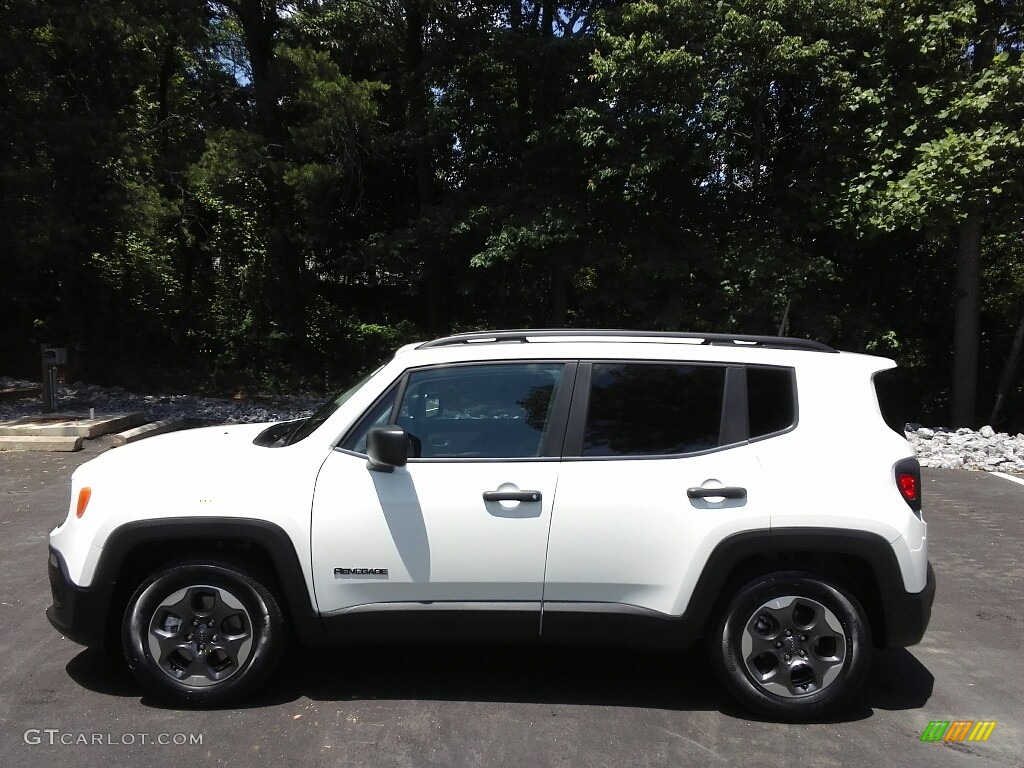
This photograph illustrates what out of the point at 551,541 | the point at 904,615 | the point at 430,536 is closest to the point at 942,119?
the point at 904,615

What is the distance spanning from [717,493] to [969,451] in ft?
31.3

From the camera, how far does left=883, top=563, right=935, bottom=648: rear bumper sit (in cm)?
396

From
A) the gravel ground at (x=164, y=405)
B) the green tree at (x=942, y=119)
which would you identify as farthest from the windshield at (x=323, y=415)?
the green tree at (x=942, y=119)

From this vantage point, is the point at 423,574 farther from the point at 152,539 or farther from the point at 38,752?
the point at 38,752

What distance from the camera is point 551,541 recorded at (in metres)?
3.93

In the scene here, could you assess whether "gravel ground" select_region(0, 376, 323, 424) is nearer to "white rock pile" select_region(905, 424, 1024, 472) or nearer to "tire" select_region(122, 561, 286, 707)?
"white rock pile" select_region(905, 424, 1024, 472)

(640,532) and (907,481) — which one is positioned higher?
(907,481)

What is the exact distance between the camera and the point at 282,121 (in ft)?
57.6

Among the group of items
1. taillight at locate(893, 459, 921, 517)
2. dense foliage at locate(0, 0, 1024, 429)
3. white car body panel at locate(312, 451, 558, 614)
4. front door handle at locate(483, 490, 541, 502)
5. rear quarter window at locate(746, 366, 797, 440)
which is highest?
dense foliage at locate(0, 0, 1024, 429)

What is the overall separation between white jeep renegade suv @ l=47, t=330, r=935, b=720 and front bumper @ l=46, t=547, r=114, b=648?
1 centimetres

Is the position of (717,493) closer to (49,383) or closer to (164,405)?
(49,383)

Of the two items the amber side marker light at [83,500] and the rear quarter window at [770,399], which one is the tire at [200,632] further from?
the rear quarter window at [770,399]

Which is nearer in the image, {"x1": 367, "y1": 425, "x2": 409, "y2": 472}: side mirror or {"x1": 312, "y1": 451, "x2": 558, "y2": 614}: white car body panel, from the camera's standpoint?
{"x1": 367, "y1": 425, "x2": 409, "y2": 472}: side mirror

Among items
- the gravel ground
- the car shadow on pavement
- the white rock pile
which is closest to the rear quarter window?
the car shadow on pavement
